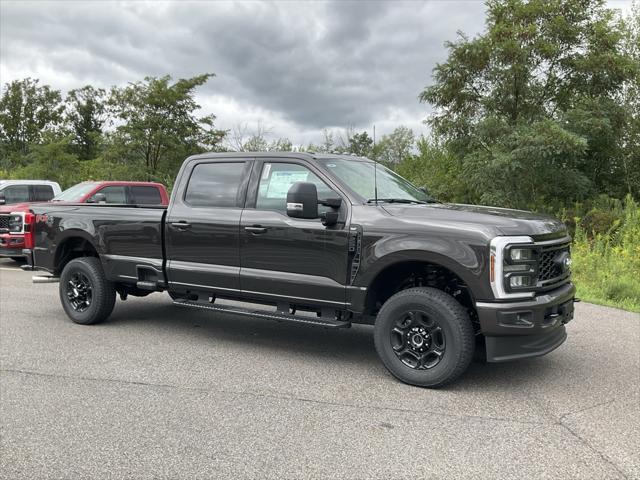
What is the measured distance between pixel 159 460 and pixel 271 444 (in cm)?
67

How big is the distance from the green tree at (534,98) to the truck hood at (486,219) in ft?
45.8

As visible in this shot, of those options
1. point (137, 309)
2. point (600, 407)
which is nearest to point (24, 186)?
point (137, 309)

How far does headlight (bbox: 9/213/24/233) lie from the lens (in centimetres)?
1188

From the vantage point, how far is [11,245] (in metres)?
12.0

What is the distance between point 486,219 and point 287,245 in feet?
5.89

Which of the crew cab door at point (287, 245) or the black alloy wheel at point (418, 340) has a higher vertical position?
the crew cab door at point (287, 245)

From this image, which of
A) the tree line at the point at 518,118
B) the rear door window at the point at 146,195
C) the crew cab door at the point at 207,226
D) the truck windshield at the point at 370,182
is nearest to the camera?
the truck windshield at the point at 370,182

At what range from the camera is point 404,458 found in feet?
11.2

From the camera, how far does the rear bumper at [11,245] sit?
11.9 m

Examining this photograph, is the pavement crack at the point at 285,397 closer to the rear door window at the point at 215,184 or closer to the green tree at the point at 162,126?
the rear door window at the point at 215,184

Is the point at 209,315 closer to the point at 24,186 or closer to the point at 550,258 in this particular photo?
the point at 550,258

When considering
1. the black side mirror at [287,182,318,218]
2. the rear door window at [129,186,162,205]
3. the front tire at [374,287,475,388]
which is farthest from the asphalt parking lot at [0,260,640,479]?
the rear door window at [129,186,162,205]

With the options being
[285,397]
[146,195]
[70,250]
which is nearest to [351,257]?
[285,397]

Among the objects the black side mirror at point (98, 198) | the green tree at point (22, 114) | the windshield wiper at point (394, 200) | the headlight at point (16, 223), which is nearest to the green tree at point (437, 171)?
the black side mirror at point (98, 198)
